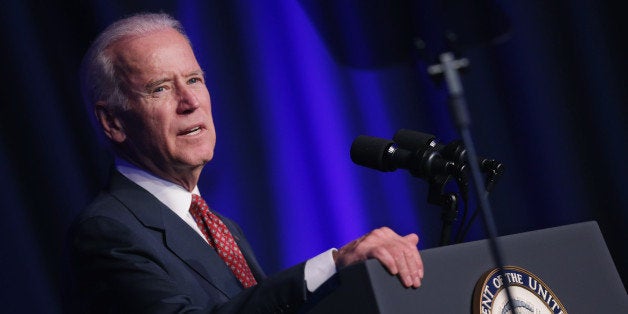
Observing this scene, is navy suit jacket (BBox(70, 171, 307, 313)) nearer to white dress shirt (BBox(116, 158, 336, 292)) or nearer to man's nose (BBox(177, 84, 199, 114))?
white dress shirt (BBox(116, 158, 336, 292))

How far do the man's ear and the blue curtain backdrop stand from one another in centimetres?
85

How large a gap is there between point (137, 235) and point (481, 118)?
80.2 inches

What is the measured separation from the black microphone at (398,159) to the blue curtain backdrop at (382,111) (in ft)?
4.60

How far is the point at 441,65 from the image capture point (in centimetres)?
136

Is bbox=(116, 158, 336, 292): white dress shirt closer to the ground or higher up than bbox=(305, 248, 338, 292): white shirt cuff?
higher up

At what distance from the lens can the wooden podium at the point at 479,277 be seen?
4.61 feet

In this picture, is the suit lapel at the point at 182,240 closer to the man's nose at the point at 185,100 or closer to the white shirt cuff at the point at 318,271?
the man's nose at the point at 185,100

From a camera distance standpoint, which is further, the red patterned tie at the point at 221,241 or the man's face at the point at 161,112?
the man's face at the point at 161,112

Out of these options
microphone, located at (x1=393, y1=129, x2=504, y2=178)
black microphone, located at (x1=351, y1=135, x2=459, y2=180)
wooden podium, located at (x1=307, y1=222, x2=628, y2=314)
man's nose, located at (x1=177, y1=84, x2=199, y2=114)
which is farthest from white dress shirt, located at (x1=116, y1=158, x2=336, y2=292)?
wooden podium, located at (x1=307, y1=222, x2=628, y2=314)

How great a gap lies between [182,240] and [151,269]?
211 mm

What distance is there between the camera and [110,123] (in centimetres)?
246

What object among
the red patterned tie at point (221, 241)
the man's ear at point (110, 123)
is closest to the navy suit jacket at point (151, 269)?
the red patterned tie at point (221, 241)

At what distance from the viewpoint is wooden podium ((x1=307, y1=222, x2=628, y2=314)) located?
55.3 inches

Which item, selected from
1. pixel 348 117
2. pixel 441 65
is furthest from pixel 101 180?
pixel 441 65
